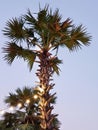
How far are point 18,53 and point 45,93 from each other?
2859mm

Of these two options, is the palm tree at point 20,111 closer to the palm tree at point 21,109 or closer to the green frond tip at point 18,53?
the palm tree at point 21,109

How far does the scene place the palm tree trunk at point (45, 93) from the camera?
1406cm

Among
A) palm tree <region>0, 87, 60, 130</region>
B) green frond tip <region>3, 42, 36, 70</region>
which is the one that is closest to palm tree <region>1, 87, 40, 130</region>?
palm tree <region>0, 87, 60, 130</region>

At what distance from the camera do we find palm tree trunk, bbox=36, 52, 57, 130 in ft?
46.1

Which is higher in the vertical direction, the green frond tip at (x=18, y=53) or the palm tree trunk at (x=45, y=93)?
the green frond tip at (x=18, y=53)

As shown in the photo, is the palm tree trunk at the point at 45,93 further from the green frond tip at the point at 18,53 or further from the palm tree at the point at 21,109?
the palm tree at the point at 21,109

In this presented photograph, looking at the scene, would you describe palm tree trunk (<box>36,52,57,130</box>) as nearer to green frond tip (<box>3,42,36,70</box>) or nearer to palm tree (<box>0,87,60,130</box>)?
green frond tip (<box>3,42,36,70</box>)

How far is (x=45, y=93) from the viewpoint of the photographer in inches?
570

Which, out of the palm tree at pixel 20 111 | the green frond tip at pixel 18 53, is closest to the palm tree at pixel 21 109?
the palm tree at pixel 20 111

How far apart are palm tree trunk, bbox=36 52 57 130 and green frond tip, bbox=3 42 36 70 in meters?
0.82

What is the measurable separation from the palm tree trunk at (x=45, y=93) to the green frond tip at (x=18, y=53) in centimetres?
82

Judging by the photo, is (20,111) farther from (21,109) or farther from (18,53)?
(18,53)

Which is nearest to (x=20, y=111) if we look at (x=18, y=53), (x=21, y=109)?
(x=21, y=109)

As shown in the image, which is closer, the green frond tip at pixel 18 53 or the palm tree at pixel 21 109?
the green frond tip at pixel 18 53
